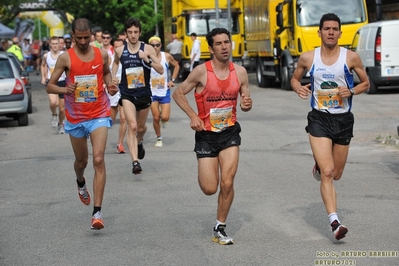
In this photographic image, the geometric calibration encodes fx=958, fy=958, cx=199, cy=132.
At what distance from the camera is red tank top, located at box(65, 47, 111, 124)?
28.9ft

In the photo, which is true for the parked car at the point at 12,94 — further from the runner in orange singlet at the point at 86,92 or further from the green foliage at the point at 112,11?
the green foliage at the point at 112,11

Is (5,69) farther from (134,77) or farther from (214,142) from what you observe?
(214,142)

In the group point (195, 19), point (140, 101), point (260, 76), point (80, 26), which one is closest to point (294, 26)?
point (260, 76)

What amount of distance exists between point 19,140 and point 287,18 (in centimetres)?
1245

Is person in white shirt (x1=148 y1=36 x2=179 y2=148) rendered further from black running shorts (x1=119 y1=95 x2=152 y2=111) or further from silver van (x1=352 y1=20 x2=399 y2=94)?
silver van (x1=352 y1=20 x2=399 y2=94)

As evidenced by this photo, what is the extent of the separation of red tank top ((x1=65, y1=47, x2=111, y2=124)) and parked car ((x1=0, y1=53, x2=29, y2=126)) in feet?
38.1

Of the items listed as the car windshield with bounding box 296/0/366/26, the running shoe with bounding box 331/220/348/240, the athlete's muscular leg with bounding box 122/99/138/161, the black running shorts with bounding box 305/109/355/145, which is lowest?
the running shoe with bounding box 331/220/348/240

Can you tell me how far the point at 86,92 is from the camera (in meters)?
8.85

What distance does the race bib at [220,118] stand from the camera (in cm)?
796

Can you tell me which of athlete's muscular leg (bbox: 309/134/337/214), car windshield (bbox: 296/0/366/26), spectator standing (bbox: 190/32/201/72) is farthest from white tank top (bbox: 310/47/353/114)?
spectator standing (bbox: 190/32/201/72)

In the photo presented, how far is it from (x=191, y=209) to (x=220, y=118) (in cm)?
186

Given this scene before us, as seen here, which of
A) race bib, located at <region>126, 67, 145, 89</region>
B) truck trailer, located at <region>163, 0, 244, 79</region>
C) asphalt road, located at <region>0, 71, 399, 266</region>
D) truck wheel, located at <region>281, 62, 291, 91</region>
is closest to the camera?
asphalt road, located at <region>0, 71, 399, 266</region>

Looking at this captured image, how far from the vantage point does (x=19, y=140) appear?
1778 cm

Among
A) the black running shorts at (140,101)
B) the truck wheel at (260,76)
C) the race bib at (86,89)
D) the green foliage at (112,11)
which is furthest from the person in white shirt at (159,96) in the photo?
the green foliage at (112,11)
